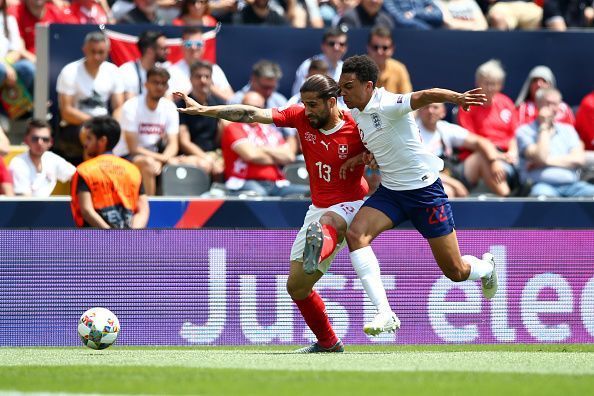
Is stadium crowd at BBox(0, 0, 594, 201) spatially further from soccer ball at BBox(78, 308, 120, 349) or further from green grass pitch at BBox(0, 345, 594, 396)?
green grass pitch at BBox(0, 345, 594, 396)

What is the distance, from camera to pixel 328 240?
9.10 m

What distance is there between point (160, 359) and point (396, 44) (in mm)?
7407

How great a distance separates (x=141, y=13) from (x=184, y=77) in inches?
57.0

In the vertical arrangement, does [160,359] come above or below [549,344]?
above

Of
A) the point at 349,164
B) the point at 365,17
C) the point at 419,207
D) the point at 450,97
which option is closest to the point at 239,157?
the point at 365,17

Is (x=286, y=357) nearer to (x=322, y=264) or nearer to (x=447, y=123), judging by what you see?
(x=322, y=264)

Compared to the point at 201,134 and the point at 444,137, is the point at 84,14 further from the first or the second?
the point at 444,137

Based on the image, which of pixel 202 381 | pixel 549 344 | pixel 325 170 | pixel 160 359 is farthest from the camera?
pixel 549 344

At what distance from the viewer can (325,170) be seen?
31.4ft

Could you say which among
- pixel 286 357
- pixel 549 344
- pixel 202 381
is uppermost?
pixel 202 381

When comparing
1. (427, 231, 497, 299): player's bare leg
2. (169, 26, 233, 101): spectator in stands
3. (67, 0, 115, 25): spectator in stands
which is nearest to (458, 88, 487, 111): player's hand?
(427, 231, 497, 299): player's bare leg

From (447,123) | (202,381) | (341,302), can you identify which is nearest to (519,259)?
(341,302)

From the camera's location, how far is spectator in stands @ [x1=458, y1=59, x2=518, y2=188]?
1459 centimetres

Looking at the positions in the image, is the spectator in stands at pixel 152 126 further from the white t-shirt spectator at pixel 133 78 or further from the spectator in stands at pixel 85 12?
the spectator in stands at pixel 85 12
